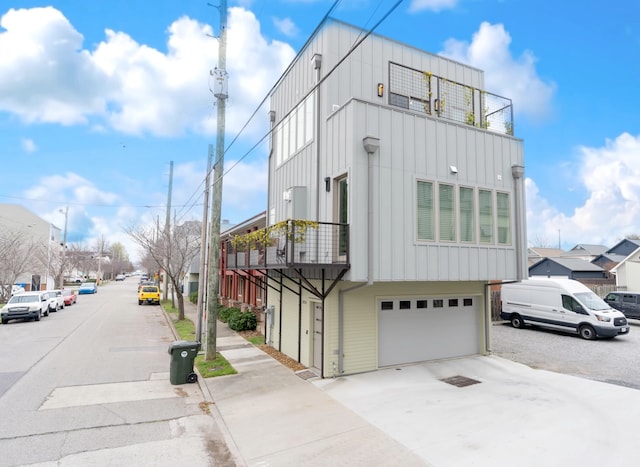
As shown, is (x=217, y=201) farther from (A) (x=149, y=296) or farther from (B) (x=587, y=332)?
(A) (x=149, y=296)

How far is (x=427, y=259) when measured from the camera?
31.6ft

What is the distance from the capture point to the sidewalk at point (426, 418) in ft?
18.4

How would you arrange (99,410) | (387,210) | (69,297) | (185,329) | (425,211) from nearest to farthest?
(99,410)
(387,210)
(425,211)
(185,329)
(69,297)

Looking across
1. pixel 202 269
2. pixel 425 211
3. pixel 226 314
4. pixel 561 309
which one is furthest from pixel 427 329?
pixel 226 314

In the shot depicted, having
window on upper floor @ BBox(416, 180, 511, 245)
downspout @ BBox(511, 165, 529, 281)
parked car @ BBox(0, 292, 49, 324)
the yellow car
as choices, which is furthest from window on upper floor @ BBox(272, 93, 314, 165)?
the yellow car

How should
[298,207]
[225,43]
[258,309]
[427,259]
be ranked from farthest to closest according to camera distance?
[258,309]
[225,43]
[298,207]
[427,259]

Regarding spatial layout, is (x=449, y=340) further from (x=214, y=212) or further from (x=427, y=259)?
(x=214, y=212)

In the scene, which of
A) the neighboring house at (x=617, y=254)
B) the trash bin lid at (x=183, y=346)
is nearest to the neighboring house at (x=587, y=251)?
the neighboring house at (x=617, y=254)

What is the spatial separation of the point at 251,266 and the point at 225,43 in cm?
728

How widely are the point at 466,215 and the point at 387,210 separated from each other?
272 cm

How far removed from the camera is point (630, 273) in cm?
2952

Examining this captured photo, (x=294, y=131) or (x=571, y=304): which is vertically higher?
(x=294, y=131)

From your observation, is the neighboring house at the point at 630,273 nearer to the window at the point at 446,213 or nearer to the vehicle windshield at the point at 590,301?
the vehicle windshield at the point at 590,301

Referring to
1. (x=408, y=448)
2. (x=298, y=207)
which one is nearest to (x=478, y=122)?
(x=298, y=207)
